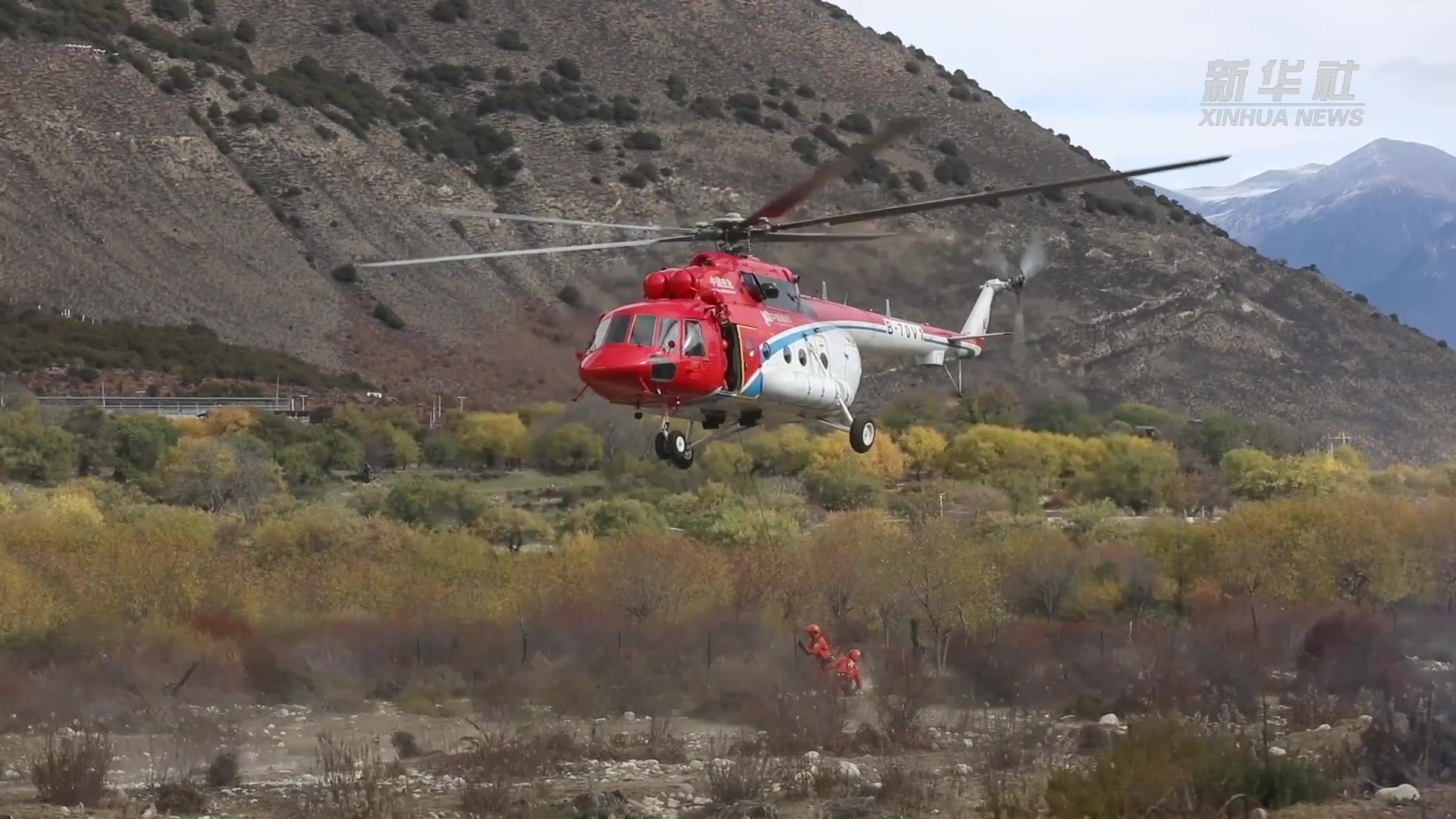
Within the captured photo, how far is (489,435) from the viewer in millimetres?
61062

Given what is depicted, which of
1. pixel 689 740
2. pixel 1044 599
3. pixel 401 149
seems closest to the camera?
pixel 689 740

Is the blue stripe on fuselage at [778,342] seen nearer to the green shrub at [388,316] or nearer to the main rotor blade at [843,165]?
the main rotor blade at [843,165]

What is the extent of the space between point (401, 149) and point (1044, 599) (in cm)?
4630

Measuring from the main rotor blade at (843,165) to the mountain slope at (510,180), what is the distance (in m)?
28.1

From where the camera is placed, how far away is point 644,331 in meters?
25.5

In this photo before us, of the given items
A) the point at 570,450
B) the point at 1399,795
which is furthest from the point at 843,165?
the point at 570,450

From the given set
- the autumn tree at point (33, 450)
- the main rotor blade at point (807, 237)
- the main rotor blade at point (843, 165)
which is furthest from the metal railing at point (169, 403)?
the main rotor blade at point (843, 165)

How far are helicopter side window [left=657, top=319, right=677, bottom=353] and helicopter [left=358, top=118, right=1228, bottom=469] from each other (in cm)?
1

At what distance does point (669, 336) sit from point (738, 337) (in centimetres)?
123

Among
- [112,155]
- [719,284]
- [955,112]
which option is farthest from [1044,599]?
[955,112]

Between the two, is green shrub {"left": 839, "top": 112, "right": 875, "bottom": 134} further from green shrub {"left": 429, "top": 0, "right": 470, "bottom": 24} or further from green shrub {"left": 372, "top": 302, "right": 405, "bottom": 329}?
green shrub {"left": 372, "top": 302, "right": 405, "bottom": 329}

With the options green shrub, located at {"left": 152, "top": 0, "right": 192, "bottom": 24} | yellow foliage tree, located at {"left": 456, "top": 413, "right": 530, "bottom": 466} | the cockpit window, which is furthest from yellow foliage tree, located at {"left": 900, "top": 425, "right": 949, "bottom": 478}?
green shrub, located at {"left": 152, "top": 0, "right": 192, "bottom": 24}

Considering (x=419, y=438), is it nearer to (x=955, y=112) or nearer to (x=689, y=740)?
(x=689, y=740)

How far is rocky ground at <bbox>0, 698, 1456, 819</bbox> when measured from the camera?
3203cm
